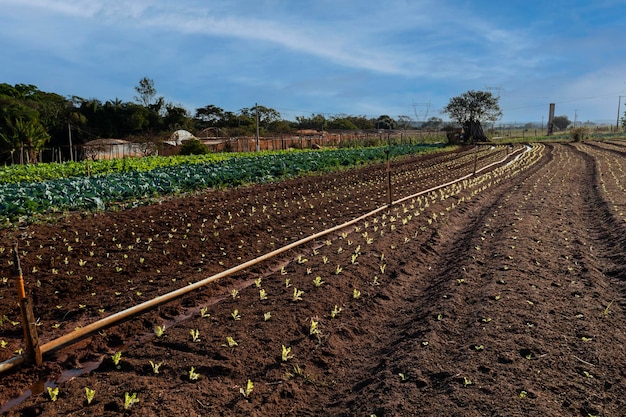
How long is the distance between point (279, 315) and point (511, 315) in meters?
2.41

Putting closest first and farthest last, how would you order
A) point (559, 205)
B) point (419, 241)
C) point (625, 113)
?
point (419, 241) < point (559, 205) < point (625, 113)

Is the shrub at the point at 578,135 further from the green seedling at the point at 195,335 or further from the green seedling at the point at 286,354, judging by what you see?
the green seedling at the point at 195,335

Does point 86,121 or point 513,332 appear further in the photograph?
point 86,121

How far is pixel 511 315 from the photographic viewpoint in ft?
15.1

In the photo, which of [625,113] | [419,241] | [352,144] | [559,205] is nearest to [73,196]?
[419,241]

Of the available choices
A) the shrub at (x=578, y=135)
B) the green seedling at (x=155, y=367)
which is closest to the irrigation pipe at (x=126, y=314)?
the green seedling at (x=155, y=367)

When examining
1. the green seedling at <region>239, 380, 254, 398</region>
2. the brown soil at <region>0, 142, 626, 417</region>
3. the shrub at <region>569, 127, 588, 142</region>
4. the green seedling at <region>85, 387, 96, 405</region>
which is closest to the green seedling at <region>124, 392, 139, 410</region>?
the brown soil at <region>0, 142, 626, 417</region>

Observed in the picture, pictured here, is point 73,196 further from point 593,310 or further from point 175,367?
point 593,310

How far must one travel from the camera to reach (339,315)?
4.80m

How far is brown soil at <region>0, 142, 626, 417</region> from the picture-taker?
3.27 m

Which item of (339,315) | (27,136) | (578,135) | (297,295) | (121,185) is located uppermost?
(578,135)

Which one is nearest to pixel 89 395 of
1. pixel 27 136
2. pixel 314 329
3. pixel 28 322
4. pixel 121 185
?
pixel 28 322

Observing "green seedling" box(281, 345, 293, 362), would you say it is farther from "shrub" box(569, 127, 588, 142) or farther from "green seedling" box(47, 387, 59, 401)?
"shrub" box(569, 127, 588, 142)

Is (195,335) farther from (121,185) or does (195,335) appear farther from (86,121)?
(86,121)
